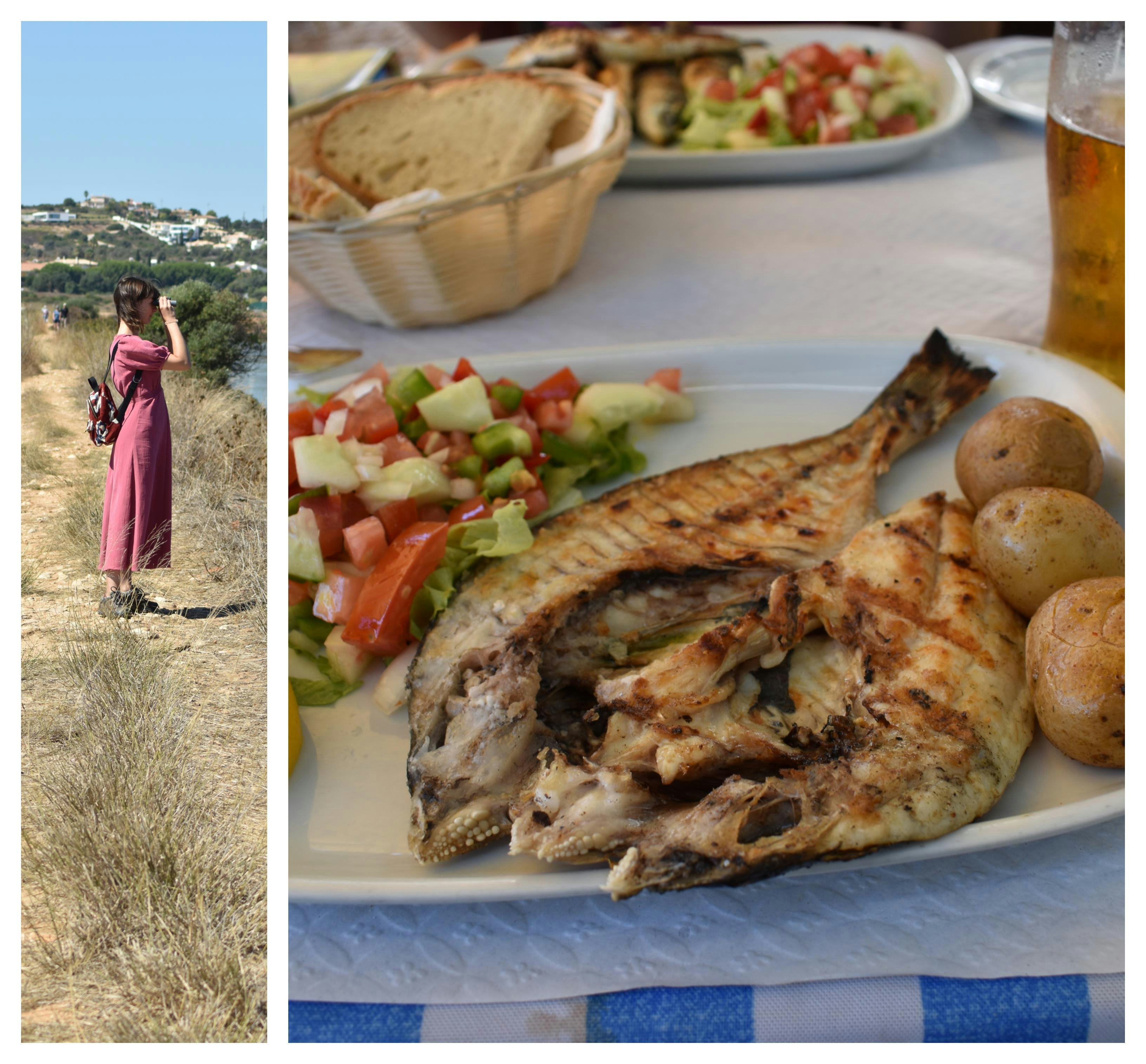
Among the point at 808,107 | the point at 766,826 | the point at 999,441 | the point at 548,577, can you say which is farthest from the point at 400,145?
the point at 766,826

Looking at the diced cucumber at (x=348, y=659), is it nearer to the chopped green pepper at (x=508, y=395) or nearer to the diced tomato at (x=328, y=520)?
the diced tomato at (x=328, y=520)

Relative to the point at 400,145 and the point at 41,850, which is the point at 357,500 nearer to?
the point at 41,850

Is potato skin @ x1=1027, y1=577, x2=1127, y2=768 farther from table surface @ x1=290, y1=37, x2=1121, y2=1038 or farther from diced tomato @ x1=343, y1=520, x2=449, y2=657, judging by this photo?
table surface @ x1=290, y1=37, x2=1121, y2=1038

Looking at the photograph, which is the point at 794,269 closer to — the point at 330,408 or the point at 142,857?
the point at 330,408

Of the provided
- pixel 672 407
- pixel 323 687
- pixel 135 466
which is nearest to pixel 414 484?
pixel 323 687

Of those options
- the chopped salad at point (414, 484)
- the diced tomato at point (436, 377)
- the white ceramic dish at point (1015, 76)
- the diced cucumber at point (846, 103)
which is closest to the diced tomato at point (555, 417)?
the chopped salad at point (414, 484)

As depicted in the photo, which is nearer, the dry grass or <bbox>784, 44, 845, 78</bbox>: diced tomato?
the dry grass

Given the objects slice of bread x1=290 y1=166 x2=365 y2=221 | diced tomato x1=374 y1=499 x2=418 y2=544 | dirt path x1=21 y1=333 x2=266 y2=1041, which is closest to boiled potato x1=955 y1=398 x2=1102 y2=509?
diced tomato x1=374 y1=499 x2=418 y2=544
